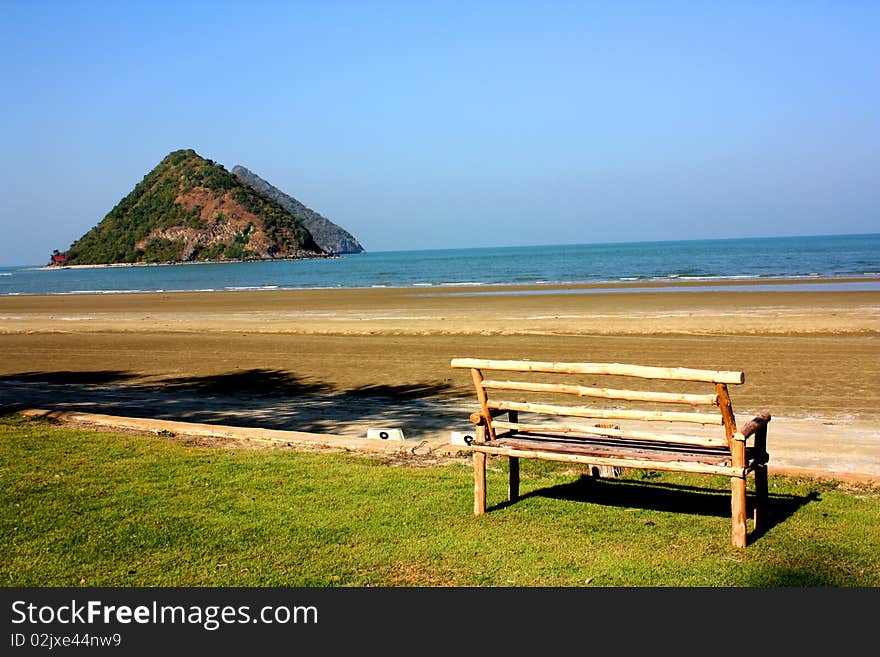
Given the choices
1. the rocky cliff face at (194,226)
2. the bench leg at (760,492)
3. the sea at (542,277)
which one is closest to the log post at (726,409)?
the bench leg at (760,492)

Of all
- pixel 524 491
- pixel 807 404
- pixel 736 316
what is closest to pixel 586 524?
pixel 524 491

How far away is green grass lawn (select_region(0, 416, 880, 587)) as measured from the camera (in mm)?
4574

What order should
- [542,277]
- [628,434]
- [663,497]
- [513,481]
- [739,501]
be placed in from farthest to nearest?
[542,277]
[663,497]
[513,481]
[628,434]
[739,501]

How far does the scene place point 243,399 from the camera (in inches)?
472

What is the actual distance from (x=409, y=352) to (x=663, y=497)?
11145 mm

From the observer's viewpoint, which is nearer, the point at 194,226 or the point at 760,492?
the point at 760,492

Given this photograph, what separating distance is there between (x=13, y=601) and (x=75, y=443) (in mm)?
3877

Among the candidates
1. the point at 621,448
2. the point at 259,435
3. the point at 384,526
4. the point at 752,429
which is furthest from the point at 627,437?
the point at 259,435

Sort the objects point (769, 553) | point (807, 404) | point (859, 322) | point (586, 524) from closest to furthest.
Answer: point (769, 553)
point (586, 524)
point (807, 404)
point (859, 322)

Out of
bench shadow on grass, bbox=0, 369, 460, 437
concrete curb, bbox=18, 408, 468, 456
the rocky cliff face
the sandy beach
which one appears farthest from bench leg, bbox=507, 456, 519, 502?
the rocky cliff face

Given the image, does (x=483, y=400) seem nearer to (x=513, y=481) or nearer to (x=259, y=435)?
(x=513, y=481)

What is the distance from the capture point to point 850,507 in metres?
5.83

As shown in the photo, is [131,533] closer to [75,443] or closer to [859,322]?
[75,443]

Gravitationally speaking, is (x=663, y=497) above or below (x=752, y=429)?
below
